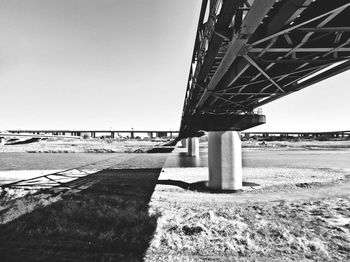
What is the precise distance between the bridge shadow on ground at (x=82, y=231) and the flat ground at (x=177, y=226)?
3 cm

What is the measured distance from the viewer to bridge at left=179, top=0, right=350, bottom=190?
209 inches

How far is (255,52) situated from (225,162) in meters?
9.30

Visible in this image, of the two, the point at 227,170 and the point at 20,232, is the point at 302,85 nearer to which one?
the point at 227,170

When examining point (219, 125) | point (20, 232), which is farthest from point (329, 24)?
point (20, 232)

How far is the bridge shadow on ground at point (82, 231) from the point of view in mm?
6766

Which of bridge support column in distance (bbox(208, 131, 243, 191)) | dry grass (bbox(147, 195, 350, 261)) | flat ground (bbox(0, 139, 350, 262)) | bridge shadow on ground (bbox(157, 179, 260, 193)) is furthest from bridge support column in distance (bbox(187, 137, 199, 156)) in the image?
dry grass (bbox(147, 195, 350, 261))

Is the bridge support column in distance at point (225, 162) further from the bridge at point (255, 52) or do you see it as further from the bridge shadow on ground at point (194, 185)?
the bridge shadow on ground at point (194, 185)

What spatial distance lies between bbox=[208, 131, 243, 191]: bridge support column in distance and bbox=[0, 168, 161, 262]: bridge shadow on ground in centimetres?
514

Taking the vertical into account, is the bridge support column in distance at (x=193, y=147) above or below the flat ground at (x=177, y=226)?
above

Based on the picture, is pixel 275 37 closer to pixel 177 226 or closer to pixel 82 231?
pixel 177 226

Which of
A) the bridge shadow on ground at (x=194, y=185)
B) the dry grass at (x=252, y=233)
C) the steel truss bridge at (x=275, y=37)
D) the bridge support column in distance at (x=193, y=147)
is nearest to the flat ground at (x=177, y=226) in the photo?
the dry grass at (x=252, y=233)

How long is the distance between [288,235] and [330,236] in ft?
4.48

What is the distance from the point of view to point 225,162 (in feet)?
50.8

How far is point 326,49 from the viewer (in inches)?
274
